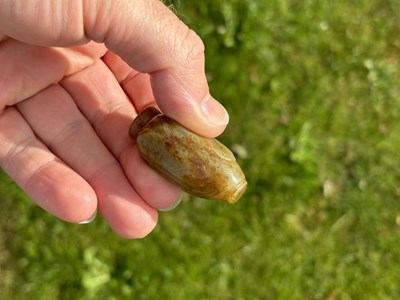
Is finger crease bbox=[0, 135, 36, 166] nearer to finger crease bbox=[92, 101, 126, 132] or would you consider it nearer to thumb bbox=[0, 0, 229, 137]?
finger crease bbox=[92, 101, 126, 132]

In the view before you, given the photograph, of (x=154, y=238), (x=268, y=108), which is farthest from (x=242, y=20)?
(x=154, y=238)

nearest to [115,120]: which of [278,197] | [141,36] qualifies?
[141,36]

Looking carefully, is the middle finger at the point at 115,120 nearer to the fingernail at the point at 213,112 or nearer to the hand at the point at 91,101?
the hand at the point at 91,101

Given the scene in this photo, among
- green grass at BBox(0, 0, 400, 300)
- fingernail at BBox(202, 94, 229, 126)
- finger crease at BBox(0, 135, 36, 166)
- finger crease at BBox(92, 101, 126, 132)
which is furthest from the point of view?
green grass at BBox(0, 0, 400, 300)

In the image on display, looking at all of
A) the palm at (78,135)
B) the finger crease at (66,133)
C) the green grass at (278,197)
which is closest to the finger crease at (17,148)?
the palm at (78,135)

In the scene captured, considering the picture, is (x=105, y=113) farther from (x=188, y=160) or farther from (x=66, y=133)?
(x=188, y=160)

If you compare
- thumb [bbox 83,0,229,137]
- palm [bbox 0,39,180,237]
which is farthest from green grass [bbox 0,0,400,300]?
thumb [bbox 83,0,229,137]
